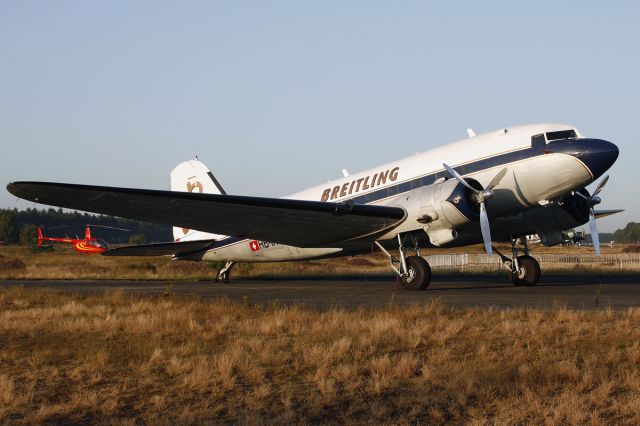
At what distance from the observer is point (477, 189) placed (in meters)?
22.8

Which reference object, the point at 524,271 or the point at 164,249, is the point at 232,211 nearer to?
the point at 164,249

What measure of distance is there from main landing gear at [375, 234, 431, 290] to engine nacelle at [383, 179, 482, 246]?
2.43 ft

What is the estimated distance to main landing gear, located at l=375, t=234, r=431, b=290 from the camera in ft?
77.9

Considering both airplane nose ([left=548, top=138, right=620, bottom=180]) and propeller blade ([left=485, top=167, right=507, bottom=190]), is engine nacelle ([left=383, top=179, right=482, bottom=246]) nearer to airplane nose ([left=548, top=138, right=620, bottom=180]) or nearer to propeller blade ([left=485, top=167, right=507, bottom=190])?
propeller blade ([left=485, top=167, right=507, bottom=190])

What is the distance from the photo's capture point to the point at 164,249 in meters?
30.6

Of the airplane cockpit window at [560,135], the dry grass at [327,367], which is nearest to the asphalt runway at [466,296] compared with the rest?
the dry grass at [327,367]

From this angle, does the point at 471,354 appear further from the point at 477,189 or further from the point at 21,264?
the point at 21,264

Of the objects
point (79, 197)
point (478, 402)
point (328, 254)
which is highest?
point (79, 197)

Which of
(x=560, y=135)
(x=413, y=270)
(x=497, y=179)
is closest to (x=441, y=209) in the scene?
(x=497, y=179)

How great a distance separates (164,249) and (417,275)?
11.9 m

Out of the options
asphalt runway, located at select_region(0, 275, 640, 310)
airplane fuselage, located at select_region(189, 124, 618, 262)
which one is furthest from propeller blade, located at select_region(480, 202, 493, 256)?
asphalt runway, located at select_region(0, 275, 640, 310)

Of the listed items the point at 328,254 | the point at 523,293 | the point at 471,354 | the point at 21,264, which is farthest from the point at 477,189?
the point at 21,264

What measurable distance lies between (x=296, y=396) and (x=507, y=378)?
284 centimetres

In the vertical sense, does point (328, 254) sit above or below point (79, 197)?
below
